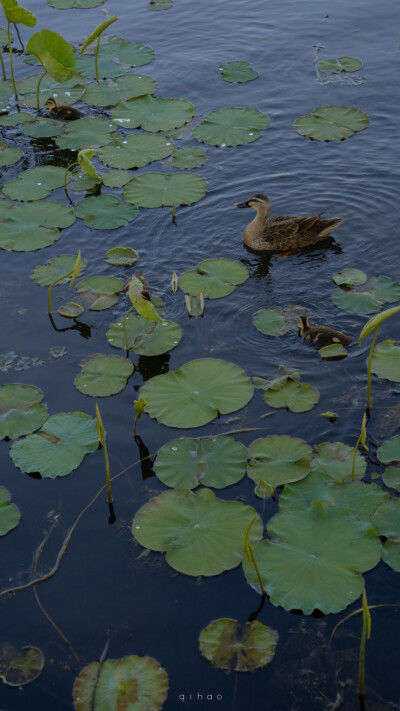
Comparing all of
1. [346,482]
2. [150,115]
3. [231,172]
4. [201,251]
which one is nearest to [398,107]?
[231,172]

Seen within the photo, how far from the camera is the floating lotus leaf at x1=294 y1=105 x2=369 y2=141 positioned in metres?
9.80

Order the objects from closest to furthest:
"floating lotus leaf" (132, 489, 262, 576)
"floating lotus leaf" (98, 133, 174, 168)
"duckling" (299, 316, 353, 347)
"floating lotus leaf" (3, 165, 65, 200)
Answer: "floating lotus leaf" (132, 489, 262, 576) → "duckling" (299, 316, 353, 347) → "floating lotus leaf" (3, 165, 65, 200) → "floating lotus leaf" (98, 133, 174, 168)

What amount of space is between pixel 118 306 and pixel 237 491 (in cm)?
275

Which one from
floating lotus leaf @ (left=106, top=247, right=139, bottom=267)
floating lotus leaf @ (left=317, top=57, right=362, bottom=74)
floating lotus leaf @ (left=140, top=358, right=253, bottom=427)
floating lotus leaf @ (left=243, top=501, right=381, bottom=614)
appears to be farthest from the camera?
floating lotus leaf @ (left=317, top=57, right=362, bottom=74)

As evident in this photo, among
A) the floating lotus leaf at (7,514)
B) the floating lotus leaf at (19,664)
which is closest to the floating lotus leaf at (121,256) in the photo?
the floating lotus leaf at (7,514)

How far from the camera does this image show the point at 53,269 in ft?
25.7

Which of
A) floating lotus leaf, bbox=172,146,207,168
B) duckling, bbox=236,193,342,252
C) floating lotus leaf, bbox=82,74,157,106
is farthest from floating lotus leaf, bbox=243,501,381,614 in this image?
floating lotus leaf, bbox=82,74,157,106

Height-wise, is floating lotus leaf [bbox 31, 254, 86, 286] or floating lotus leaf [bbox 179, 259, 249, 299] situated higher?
floating lotus leaf [bbox 31, 254, 86, 286]

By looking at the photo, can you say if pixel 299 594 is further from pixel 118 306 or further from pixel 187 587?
pixel 118 306

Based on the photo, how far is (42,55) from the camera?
9.70 meters

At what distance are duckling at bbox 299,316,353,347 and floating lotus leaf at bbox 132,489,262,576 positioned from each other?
205 cm

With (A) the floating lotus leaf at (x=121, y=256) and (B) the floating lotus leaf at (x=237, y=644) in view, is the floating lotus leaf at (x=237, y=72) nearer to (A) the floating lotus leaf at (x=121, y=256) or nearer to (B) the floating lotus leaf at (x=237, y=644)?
(A) the floating lotus leaf at (x=121, y=256)

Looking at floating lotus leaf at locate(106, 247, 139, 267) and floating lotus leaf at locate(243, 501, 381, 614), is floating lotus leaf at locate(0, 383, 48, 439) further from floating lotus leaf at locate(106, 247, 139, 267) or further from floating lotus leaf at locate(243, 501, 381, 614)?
floating lotus leaf at locate(243, 501, 381, 614)

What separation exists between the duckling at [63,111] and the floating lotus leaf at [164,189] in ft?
7.29
